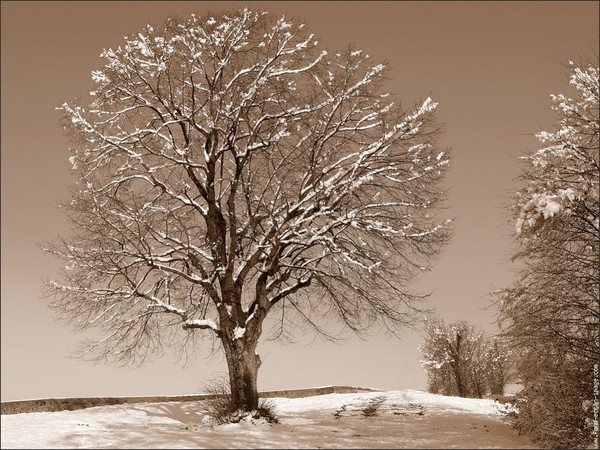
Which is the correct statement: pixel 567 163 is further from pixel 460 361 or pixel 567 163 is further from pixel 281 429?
A: pixel 460 361

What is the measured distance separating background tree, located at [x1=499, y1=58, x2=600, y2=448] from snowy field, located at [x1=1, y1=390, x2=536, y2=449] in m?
0.91

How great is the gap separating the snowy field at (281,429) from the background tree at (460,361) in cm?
2335

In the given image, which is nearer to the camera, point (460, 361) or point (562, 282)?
point (562, 282)

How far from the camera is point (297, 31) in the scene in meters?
14.1

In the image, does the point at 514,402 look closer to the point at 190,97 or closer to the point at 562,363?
the point at 562,363

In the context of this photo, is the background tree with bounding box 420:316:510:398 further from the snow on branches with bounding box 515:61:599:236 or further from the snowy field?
the snow on branches with bounding box 515:61:599:236

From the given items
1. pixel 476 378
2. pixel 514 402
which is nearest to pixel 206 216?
pixel 514 402

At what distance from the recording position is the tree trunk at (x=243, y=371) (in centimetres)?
1206

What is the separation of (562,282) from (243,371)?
7.29 metres

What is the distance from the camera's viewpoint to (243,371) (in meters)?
12.2

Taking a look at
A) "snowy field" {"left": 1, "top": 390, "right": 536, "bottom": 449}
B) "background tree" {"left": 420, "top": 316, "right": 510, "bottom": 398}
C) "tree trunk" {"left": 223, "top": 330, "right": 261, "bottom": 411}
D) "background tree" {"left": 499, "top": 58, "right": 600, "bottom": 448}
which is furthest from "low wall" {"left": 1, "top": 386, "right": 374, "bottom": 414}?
"background tree" {"left": 420, "top": 316, "right": 510, "bottom": 398}

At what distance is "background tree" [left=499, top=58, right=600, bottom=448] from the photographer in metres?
9.63

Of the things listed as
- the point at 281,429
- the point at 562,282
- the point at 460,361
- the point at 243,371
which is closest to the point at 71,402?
the point at 243,371

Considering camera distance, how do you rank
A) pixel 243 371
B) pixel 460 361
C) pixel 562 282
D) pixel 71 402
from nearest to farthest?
pixel 562 282 → pixel 243 371 → pixel 71 402 → pixel 460 361
